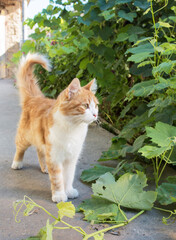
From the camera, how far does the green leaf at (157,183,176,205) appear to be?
170 cm

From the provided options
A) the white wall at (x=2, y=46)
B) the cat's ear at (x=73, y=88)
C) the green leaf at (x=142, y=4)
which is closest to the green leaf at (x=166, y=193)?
the cat's ear at (x=73, y=88)

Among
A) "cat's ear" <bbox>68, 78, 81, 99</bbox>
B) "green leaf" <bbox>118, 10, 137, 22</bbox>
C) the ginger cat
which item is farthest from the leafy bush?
"cat's ear" <bbox>68, 78, 81, 99</bbox>

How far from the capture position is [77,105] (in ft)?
6.22

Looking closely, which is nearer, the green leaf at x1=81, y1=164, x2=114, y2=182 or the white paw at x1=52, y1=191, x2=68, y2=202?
the white paw at x1=52, y1=191, x2=68, y2=202

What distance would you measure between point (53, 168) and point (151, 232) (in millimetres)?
762

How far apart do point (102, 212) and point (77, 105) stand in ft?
2.25

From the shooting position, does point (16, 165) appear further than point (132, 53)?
No

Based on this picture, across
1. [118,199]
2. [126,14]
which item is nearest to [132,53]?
[126,14]

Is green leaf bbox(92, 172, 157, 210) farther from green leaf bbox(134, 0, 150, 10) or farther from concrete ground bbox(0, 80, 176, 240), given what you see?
green leaf bbox(134, 0, 150, 10)

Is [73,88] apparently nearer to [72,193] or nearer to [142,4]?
[72,193]

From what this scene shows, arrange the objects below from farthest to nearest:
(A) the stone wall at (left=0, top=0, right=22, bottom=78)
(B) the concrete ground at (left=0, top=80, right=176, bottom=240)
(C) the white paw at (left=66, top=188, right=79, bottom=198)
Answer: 1. (A) the stone wall at (left=0, top=0, right=22, bottom=78)
2. (C) the white paw at (left=66, top=188, right=79, bottom=198)
3. (B) the concrete ground at (left=0, top=80, right=176, bottom=240)

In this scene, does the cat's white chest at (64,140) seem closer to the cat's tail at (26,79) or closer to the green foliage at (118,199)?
the green foliage at (118,199)

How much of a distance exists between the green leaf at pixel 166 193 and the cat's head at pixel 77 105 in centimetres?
61

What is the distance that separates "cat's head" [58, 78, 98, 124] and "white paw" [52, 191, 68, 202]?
51 cm
